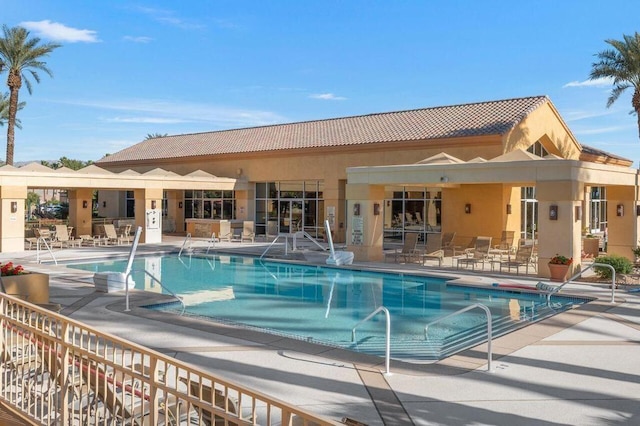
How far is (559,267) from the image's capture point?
17359 millimetres

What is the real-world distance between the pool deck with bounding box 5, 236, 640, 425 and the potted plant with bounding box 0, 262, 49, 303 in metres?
0.66

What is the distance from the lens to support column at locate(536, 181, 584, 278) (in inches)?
695

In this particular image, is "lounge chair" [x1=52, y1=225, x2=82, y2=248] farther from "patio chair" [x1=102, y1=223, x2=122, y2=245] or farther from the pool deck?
the pool deck

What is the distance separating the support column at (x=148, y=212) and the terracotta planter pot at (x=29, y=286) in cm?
1716

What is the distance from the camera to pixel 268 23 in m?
37.3

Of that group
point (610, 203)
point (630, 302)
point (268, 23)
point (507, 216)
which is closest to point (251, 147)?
point (268, 23)

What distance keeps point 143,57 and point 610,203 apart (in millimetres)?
29891

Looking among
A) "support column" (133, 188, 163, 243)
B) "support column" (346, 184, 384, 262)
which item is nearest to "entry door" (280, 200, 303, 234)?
"support column" (133, 188, 163, 243)

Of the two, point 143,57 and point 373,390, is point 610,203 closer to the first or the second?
point 373,390

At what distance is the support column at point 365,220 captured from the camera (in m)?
22.6

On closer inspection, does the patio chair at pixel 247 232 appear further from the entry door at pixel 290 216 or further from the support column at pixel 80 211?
the support column at pixel 80 211

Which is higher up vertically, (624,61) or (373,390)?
(624,61)

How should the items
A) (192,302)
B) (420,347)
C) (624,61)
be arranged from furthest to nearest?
(624,61), (192,302), (420,347)

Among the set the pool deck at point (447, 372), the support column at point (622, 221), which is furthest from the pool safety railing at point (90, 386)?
the support column at point (622, 221)
